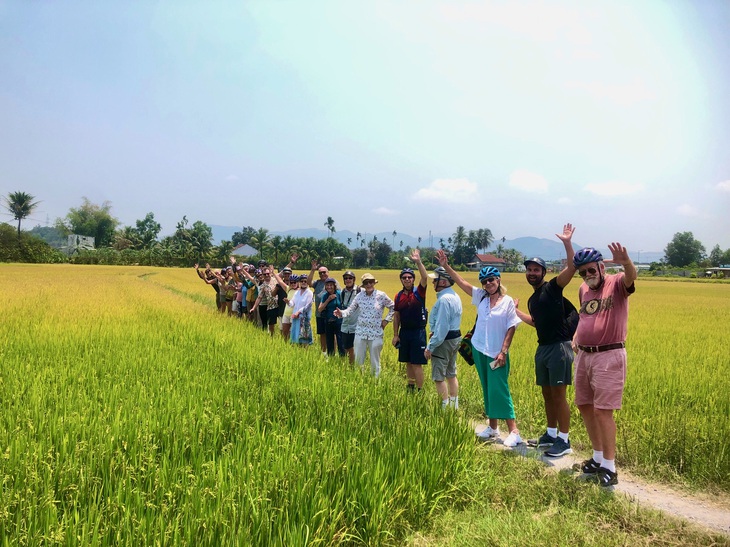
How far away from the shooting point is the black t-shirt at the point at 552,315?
4160 mm

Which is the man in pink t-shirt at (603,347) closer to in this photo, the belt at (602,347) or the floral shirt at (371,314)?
the belt at (602,347)

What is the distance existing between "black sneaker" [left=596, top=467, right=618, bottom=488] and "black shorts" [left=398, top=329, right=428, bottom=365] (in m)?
2.24

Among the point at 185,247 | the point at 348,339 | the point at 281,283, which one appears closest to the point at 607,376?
the point at 348,339

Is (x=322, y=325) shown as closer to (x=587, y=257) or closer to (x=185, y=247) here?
(x=587, y=257)

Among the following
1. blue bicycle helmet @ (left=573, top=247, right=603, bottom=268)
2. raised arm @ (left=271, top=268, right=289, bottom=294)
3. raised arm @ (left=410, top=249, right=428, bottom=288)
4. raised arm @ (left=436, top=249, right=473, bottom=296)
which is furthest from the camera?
raised arm @ (left=271, top=268, right=289, bottom=294)

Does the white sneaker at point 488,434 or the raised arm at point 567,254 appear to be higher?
the raised arm at point 567,254

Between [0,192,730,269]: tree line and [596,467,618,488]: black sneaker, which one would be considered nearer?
[596,467,618,488]: black sneaker

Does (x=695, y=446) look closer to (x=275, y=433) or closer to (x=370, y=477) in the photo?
(x=370, y=477)

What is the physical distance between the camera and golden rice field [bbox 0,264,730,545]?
2176 millimetres

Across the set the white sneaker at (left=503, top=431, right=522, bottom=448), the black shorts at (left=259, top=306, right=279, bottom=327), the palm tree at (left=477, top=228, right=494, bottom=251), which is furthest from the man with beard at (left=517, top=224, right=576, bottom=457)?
the palm tree at (left=477, top=228, right=494, bottom=251)

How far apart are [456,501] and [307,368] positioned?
8.61 feet

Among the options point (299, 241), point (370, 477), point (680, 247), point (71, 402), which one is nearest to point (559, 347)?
point (370, 477)

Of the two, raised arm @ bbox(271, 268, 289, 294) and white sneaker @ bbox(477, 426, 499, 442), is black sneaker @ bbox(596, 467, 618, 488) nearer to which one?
white sneaker @ bbox(477, 426, 499, 442)

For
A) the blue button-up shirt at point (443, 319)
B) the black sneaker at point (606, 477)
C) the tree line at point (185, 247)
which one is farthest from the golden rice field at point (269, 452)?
the tree line at point (185, 247)
